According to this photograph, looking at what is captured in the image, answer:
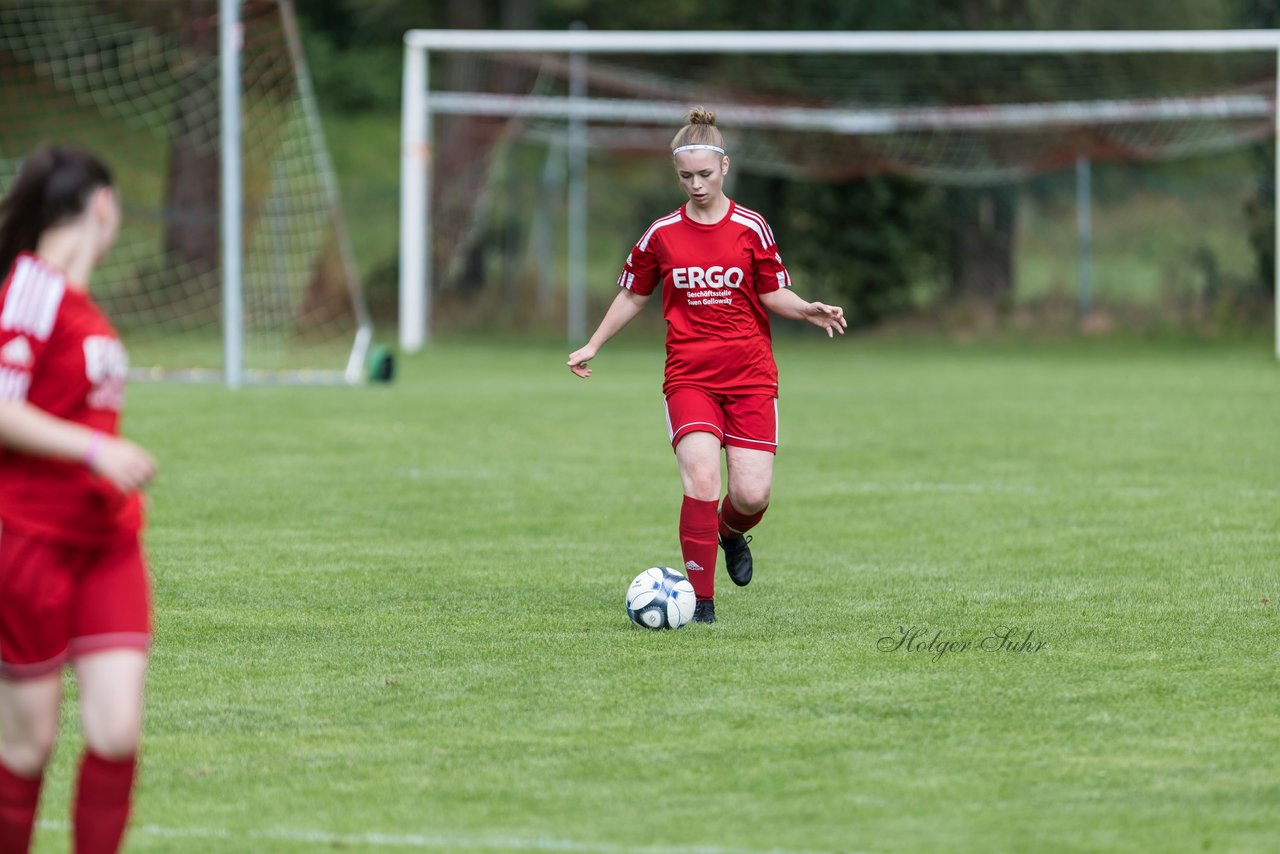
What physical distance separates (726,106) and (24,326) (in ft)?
71.6

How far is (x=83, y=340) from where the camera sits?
3.75m

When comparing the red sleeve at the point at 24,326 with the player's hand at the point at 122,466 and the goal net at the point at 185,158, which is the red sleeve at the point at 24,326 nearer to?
the player's hand at the point at 122,466

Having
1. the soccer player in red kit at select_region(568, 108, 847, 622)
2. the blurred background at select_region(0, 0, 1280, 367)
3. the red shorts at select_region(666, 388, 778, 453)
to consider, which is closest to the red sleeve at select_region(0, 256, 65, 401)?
the soccer player in red kit at select_region(568, 108, 847, 622)

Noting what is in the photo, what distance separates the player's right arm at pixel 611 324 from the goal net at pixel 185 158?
11.0m

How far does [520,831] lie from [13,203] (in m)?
1.86

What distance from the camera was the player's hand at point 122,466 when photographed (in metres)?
3.51

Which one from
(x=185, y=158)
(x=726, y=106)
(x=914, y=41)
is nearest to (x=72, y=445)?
(x=914, y=41)

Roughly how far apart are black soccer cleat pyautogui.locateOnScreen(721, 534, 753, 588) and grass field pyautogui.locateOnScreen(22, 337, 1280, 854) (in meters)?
0.11

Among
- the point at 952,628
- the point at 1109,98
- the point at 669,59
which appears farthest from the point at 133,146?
the point at 952,628

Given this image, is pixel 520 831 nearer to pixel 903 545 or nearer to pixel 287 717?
pixel 287 717

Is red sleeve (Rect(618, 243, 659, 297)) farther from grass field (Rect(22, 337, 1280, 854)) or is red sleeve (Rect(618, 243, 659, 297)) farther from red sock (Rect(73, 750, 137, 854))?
red sock (Rect(73, 750, 137, 854))

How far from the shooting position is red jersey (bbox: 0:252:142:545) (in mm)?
3699

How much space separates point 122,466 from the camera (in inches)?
138

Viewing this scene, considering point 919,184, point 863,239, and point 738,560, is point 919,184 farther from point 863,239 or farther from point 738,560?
point 738,560
